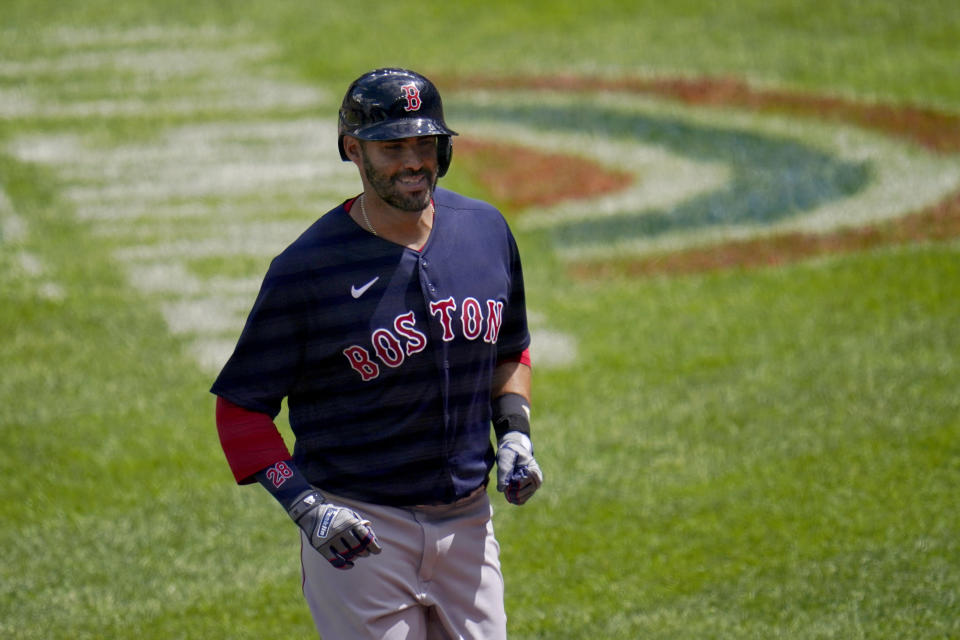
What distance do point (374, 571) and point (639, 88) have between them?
13018 mm

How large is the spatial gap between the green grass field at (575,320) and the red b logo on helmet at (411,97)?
292 centimetres

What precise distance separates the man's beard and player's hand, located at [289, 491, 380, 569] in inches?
34.6

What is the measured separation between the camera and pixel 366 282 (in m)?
3.92

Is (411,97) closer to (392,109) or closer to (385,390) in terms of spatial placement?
(392,109)

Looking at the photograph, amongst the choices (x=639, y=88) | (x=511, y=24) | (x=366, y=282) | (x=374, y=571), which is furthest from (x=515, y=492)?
(x=511, y=24)

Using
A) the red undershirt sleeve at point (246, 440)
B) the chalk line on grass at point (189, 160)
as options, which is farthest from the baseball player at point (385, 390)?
the chalk line on grass at point (189, 160)

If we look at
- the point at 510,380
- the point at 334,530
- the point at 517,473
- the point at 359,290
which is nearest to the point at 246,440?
the point at 334,530

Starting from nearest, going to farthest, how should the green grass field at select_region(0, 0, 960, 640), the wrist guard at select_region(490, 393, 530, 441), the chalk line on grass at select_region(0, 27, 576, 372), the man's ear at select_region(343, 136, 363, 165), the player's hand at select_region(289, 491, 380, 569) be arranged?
the player's hand at select_region(289, 491, 380, 569)
the man's ear at select_region(343, 136, 363, 165)
the wrist guard at select_region(490, 393, 530, 441)
the green grass field at select_region(0, 0, 960, 640)
the chalk line on grass at select_region(0, 27, 576, 372)

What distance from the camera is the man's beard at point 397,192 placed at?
153 inches

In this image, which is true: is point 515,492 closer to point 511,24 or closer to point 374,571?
point 374,571

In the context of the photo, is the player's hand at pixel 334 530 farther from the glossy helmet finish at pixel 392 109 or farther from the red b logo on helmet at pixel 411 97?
the red b logo on helmet at pixel 411 97

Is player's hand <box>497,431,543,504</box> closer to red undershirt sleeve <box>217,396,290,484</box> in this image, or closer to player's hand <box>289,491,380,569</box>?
player's hand <box>289,491,380,569</box>

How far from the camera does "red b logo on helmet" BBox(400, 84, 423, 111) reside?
3920mm

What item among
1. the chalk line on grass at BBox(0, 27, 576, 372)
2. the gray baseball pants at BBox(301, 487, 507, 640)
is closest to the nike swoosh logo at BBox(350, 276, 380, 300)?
the gray baseball pants at BBox(301, 487, 507, 640)
